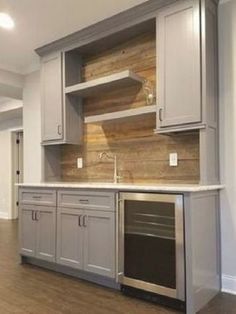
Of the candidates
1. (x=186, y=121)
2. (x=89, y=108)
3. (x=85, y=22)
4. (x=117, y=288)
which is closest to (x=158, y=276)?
(x=117, y=288)

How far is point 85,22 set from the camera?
11.6 ft

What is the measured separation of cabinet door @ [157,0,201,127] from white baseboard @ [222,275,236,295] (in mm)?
1434

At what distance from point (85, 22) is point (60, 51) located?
0.63 meters

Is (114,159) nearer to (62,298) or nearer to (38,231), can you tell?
(38,231)

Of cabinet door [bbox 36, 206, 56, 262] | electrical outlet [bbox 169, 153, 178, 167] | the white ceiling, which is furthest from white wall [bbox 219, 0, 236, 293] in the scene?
cabinet door [bbox 36, 206, 56, 262]

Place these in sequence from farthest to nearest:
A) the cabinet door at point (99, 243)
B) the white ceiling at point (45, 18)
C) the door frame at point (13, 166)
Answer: the door frame at point (13, 166)
the white ceiling at point (45, 18)
the cabinet door at point (99, 243)

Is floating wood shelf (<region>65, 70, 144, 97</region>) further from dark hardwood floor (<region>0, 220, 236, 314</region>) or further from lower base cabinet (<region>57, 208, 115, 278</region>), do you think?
dark hardwood floor (<region>0, 220, 236, 314</region>)

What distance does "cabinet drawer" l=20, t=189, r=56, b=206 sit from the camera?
3588 millimetres

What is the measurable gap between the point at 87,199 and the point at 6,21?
7.04ft

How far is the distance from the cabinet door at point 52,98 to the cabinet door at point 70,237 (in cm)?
107

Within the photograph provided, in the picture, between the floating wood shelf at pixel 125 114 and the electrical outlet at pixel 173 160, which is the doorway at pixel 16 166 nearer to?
the floating wood shelf at pixel 125 114

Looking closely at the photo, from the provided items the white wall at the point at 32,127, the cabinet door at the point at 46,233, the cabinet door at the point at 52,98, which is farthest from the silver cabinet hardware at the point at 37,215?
the white wall at the point at 32,127

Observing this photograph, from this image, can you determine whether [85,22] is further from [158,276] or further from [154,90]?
[158,276]

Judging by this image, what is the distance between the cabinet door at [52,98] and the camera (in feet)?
13.1
